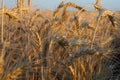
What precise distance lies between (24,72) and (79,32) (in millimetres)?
678

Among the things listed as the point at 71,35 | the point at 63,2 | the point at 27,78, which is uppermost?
the point at 63,2

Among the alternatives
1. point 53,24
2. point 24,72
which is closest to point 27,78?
point 24,72

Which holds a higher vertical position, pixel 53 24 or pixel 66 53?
pixel 53 24

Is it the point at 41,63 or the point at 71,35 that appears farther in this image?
the point at 71,35

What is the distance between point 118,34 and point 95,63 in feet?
4.18

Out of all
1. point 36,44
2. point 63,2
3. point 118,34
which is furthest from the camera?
point 118,34

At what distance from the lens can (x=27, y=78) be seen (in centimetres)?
302

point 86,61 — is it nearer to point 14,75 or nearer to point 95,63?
point 95,63

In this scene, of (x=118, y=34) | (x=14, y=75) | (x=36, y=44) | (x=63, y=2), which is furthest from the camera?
(x=118, y=34)

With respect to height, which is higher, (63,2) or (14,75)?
(63,2)

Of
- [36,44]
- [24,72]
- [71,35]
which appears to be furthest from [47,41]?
[71,35]

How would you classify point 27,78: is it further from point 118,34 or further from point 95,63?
point 118,34

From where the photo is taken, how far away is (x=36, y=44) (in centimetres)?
297

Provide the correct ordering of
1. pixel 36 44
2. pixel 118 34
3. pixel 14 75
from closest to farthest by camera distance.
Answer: pixel 14 75 → pixel 36 44 → pixel 118 34
